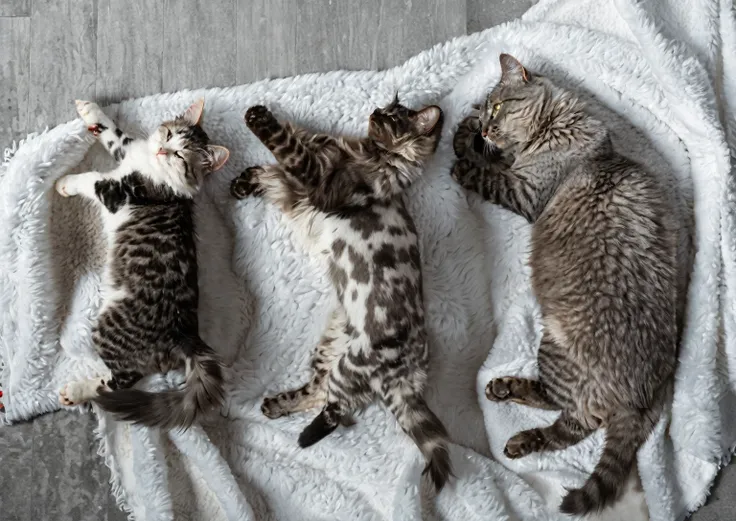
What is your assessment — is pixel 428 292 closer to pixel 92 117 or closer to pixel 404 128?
pixel 404 128

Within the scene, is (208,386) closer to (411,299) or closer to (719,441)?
(411,299)

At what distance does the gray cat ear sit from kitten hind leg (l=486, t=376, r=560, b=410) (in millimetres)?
998

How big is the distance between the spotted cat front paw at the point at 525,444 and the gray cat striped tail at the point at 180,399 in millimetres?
972

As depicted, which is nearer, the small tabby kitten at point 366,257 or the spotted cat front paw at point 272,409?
the small tabby kitten at point 366,257

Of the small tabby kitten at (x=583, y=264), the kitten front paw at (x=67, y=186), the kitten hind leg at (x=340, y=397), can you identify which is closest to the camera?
the small tabby kitten at (x=583, y=264)

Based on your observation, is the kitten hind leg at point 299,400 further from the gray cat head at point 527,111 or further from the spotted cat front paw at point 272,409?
the gray cat head at point 527,111

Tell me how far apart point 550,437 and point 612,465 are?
20cm

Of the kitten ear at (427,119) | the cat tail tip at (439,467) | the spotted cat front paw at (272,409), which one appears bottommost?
the spotted cat front paw at (272,409)

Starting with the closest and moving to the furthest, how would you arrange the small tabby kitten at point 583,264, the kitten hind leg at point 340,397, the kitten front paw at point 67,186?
1. the small tabby kitten at point 583,264
2. the kitten hind leg at point 340,397
3. the kitten front paw at point 67,186

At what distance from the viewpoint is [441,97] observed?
7.28ft

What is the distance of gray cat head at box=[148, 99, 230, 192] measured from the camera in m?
2.00

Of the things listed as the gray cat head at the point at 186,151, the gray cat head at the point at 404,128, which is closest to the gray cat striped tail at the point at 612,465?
the gray cat head at the point at 404,128

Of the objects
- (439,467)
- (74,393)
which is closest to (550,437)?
(439,467)

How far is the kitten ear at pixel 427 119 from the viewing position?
2.03 meters
